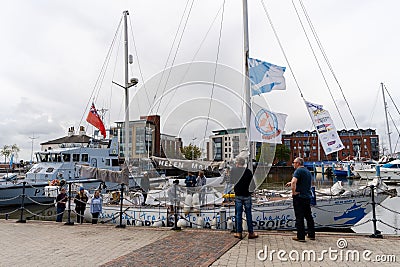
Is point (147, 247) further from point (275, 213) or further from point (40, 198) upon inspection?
point (40, 198)

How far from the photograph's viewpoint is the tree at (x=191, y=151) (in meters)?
12.0

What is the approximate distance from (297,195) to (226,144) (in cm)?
527

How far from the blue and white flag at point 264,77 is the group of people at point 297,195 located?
4015 millimetres

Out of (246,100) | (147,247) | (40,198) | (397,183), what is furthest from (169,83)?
(397,183)

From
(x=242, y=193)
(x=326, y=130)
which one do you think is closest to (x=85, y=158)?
(x=326, y=130)

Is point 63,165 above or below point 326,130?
below

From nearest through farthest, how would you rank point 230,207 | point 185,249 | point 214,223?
1. point 185,249
2. point 214,223
3. point 230,207

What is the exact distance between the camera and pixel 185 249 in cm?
662

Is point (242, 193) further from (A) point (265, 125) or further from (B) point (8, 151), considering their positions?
(B) point (8, 151)

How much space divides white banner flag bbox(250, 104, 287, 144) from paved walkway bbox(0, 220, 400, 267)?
3.38 m

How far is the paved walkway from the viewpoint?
19.0 feet

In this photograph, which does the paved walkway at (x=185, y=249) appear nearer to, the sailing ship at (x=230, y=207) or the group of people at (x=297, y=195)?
the group of people at (x=297, y=195)

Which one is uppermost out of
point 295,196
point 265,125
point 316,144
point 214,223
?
point 316,144

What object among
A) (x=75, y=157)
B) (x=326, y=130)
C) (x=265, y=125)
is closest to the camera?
(x=265, y=125)
